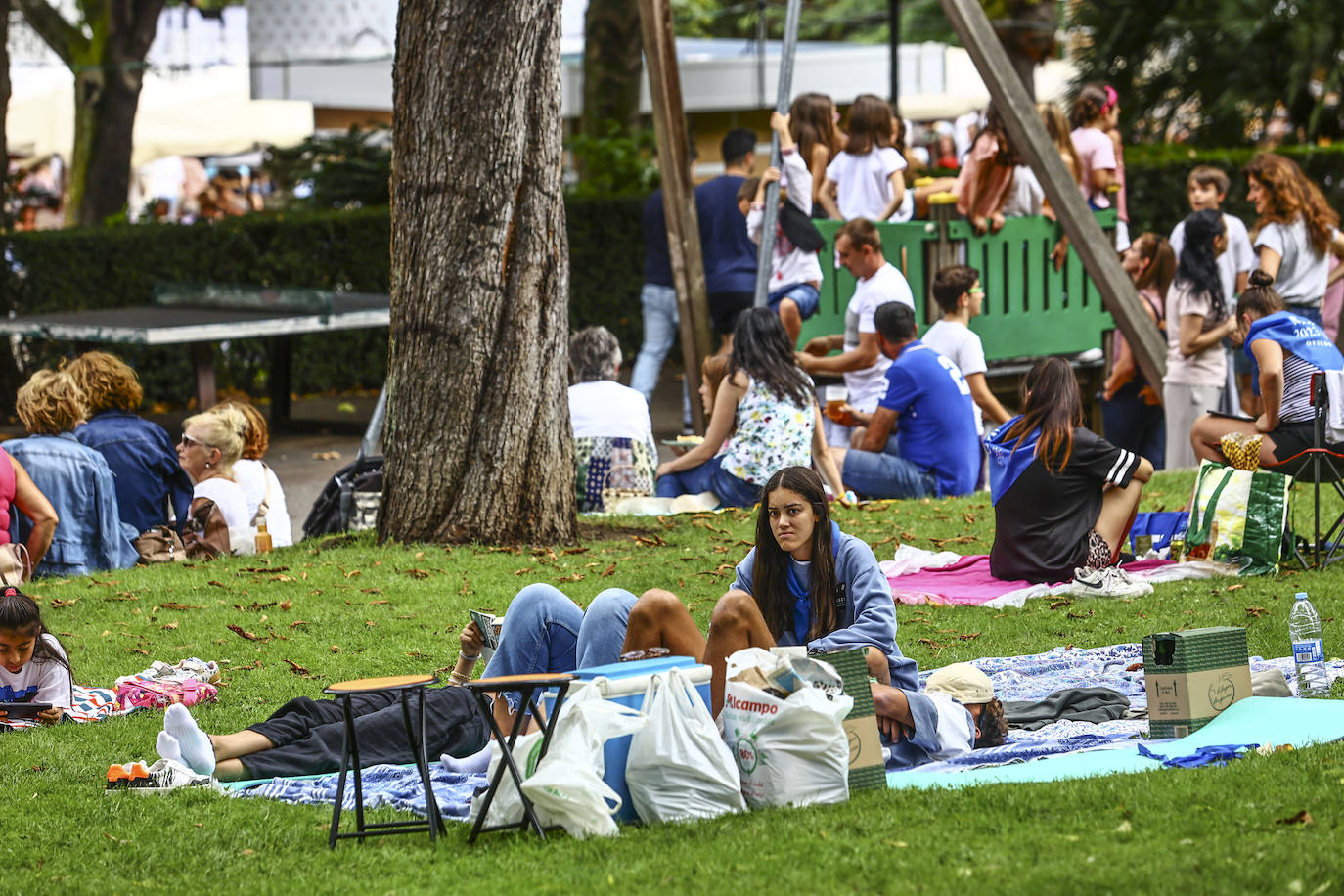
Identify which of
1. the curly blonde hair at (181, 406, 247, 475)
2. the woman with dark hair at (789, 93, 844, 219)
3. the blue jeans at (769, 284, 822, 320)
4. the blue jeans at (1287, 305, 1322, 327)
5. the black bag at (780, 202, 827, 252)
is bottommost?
the curly blonde hair at (181, 406, 247, 475)

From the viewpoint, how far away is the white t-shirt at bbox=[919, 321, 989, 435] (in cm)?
1157

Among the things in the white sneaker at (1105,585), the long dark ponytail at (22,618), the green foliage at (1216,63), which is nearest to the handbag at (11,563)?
the long dark ponytail at (22,618)

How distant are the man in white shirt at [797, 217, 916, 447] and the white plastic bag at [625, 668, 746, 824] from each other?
745 cm

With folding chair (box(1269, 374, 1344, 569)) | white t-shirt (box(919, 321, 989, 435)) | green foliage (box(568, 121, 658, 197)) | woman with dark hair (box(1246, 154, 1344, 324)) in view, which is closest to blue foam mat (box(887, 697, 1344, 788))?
folding chair (box(1269, 374, 1344, 569))

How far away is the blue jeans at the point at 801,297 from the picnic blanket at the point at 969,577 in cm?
420

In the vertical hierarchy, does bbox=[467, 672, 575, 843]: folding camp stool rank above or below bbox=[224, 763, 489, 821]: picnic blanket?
above

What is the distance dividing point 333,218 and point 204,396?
3906 millimetres

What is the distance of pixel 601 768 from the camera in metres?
4.70

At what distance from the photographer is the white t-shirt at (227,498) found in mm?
9695

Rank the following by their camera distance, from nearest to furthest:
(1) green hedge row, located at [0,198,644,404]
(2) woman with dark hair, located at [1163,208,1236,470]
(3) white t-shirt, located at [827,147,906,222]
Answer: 1. (2) woman with dark hair, located at [1163,208,1236,470]
2. (3) white t-shirt, located at [827,147,906,222]
3. (1) green hedge row, located at [0,198,644,404]

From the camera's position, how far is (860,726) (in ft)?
16.7

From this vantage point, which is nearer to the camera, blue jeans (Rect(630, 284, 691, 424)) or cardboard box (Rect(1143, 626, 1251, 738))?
cardboard box (Rect(1143, 626, 1251, 738))

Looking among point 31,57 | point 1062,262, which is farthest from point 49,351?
point 31,57

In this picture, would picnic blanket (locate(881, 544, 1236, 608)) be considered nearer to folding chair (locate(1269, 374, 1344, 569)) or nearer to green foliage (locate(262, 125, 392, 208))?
folding chair (locate(1269, 374, 1344, 569))
